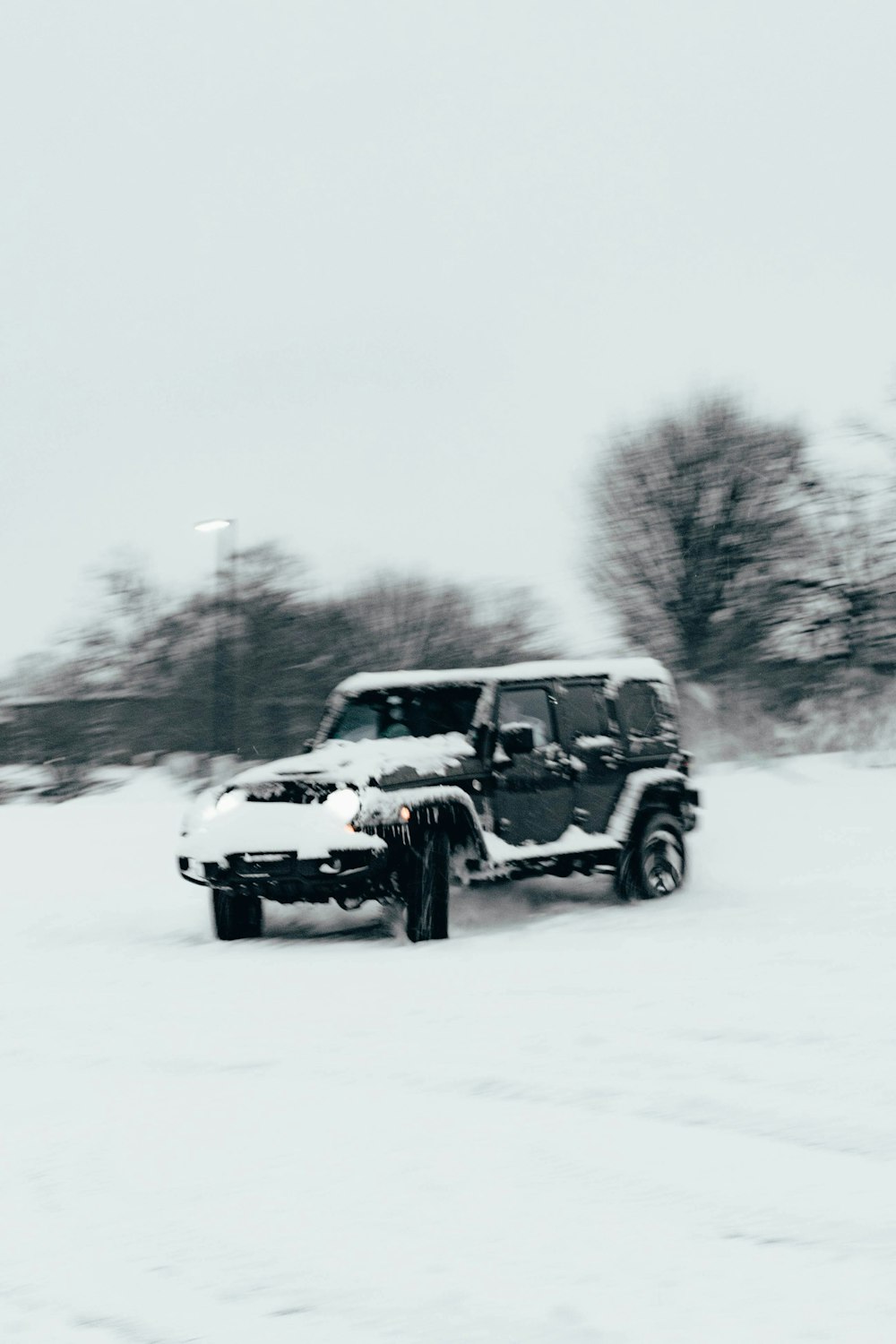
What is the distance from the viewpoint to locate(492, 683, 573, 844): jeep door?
32.6 ft

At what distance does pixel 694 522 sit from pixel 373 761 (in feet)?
103

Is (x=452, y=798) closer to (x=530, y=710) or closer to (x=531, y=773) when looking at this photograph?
(x=531, y=773)

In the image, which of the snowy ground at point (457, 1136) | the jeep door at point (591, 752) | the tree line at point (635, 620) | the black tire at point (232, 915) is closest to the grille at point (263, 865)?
the snowy ground at point (457, 1136)

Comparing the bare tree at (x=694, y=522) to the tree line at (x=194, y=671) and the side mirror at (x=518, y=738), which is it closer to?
the tree line at (x=194, y=671)

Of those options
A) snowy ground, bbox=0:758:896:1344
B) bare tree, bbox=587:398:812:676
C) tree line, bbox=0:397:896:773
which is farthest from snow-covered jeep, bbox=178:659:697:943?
bare tree, bbox=587:398:812:676

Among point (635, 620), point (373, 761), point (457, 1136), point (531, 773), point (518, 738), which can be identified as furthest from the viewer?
point (635, 620)

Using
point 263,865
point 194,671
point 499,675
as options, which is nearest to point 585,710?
point 499,675

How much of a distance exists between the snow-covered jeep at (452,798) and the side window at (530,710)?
14 mm

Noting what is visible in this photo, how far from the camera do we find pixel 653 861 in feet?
36.7

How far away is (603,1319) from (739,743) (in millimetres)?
31938

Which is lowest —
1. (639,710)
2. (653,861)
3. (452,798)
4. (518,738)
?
(653,861)

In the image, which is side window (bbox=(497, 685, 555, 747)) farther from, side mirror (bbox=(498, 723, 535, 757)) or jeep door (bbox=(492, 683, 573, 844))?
side mirror (bbox=(498, 723, 535, 757))

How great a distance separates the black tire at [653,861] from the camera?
1101 cm

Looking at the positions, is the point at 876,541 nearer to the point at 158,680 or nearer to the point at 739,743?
the point at 739,743
